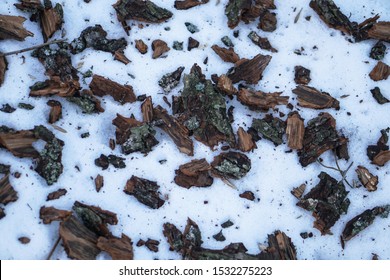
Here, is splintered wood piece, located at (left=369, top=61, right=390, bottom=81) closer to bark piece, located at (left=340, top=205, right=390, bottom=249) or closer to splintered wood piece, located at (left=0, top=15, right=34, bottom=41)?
bark piece, located at (left=340, top=205, right=390, bottom=249)

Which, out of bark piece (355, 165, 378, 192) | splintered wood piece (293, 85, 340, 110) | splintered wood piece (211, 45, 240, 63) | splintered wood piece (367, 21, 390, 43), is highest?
splintered wood piece (367, 21, 390, 43)

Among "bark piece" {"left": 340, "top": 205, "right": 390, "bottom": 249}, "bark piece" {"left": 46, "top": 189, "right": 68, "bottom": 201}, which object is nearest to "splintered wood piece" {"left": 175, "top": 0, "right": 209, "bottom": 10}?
"bark piece" {"left": 46, "top": 189, "right": 68, "bottom": 201}

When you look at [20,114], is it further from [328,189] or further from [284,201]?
[328,189]

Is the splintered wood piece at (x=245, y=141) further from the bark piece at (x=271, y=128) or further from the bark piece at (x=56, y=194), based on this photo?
the bark piece at (x=56, y=194)

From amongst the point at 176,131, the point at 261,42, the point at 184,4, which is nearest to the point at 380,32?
the point at 261,42

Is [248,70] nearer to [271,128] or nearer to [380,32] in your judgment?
[271,128]

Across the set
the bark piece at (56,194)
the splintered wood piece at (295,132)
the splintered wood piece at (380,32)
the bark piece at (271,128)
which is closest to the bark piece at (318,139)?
the splintered wood piece at (295,132)

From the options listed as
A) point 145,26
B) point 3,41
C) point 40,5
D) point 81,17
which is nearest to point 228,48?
point 145,26
